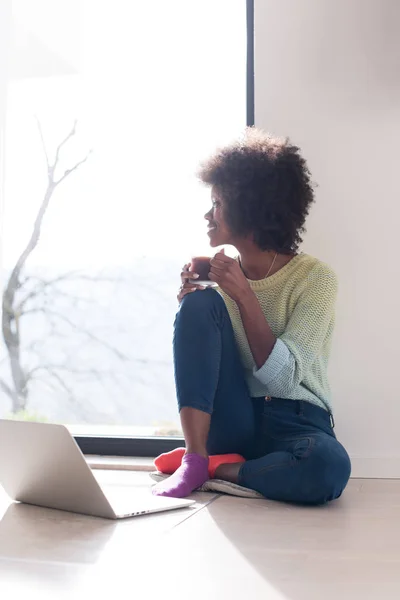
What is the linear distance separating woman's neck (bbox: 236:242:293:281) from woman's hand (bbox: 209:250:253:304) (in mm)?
204

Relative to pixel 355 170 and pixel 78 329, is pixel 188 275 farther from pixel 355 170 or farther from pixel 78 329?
pixel 78 329

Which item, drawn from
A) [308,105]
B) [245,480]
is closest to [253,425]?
[245,480]

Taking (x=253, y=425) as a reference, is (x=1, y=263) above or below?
above

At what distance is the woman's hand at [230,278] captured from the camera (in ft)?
6.57

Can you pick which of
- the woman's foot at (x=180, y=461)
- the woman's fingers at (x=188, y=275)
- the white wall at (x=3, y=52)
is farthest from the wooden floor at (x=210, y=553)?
the white wall at (x=3, y=52)

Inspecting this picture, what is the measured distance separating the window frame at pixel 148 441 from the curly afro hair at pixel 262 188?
41 cm

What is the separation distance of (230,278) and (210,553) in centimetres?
82

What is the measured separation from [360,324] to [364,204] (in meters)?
0.38

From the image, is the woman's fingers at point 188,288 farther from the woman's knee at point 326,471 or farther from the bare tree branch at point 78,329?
the bare tree branch at point 78,329

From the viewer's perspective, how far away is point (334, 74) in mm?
2469

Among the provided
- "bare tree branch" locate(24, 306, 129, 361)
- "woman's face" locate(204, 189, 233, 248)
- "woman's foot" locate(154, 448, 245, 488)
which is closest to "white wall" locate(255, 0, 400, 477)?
"woman's face" locate(204, 189, 233, 248)

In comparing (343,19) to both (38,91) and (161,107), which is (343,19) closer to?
(161,107)

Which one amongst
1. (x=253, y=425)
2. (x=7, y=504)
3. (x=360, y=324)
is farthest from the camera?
(x=360, y=324)

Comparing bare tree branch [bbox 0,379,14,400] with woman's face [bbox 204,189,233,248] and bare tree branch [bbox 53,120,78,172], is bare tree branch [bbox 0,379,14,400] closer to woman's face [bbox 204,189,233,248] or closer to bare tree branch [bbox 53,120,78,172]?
bare tree branch [bbox 53,120,78,172]
